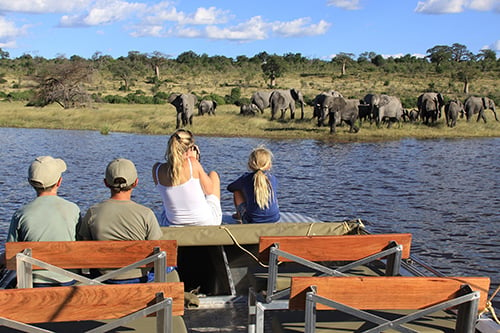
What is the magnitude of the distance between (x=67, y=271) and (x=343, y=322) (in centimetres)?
164

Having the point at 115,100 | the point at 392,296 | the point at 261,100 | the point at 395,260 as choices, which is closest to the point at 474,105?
the point at 261,100

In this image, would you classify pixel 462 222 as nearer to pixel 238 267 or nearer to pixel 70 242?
pixel 238 267

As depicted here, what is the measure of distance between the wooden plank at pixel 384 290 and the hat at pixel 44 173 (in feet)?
5.80

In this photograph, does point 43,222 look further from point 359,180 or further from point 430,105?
point 430,105

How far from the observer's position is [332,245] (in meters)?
4.30

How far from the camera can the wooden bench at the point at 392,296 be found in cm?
324

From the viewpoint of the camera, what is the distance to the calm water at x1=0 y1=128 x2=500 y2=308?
11.1 m

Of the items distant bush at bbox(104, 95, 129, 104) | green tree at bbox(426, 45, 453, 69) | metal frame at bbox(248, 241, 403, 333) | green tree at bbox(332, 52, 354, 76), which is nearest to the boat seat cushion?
metal frame at bbox(248, 241, 403, 333)

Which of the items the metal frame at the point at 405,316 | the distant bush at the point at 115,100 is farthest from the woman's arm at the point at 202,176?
the distant bush at the point at 115,100

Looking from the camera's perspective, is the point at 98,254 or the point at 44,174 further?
the point at 44,174

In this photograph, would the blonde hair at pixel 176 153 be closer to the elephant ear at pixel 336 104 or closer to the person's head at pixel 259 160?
the person's head at pixel 259 160

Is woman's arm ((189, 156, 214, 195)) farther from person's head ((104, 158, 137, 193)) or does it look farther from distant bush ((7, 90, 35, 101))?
distant bush ((7, 90, 35, 101))

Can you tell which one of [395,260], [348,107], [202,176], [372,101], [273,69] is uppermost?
[273,69]

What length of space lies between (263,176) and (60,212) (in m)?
2.06
